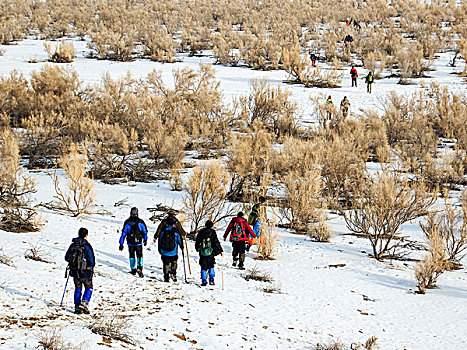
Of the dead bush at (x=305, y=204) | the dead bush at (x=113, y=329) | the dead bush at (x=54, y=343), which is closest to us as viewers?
the dead bush at (x=54, y=343)

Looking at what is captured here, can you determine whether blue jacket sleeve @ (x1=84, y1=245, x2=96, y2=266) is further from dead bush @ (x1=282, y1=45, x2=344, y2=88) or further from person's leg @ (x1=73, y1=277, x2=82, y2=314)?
dead bush @ (x1=282, y1=45, x2=344, y2=88)

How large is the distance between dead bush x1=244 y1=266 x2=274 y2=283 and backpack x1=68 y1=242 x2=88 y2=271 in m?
3.69

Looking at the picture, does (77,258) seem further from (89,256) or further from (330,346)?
(330,346)

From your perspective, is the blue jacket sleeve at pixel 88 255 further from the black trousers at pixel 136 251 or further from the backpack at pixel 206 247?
the backpack at pixel 206 247

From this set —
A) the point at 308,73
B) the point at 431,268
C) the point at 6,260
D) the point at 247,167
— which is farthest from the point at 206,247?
the point at 308,73

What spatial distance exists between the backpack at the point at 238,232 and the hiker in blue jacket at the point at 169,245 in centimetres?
164

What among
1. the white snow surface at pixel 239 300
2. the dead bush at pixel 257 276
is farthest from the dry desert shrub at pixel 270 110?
the dead bush at pixel 257 276

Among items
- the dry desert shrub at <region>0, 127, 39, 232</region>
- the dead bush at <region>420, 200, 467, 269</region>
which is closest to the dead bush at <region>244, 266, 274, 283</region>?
the dead bush at <region>420, 200, 467, 269</region>

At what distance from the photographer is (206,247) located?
9.01 metres

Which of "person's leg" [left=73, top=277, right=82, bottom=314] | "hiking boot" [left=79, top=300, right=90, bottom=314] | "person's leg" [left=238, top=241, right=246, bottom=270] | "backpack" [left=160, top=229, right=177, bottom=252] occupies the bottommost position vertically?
"person's leg" [left=238, top=241, right=246, bottom=270]

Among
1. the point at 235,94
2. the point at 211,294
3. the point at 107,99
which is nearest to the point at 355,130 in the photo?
the point at 235,94

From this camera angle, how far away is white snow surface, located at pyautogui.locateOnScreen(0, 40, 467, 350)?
6539mm

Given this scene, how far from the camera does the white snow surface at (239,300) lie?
654cm

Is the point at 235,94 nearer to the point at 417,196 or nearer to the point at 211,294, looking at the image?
the point at 417,196
